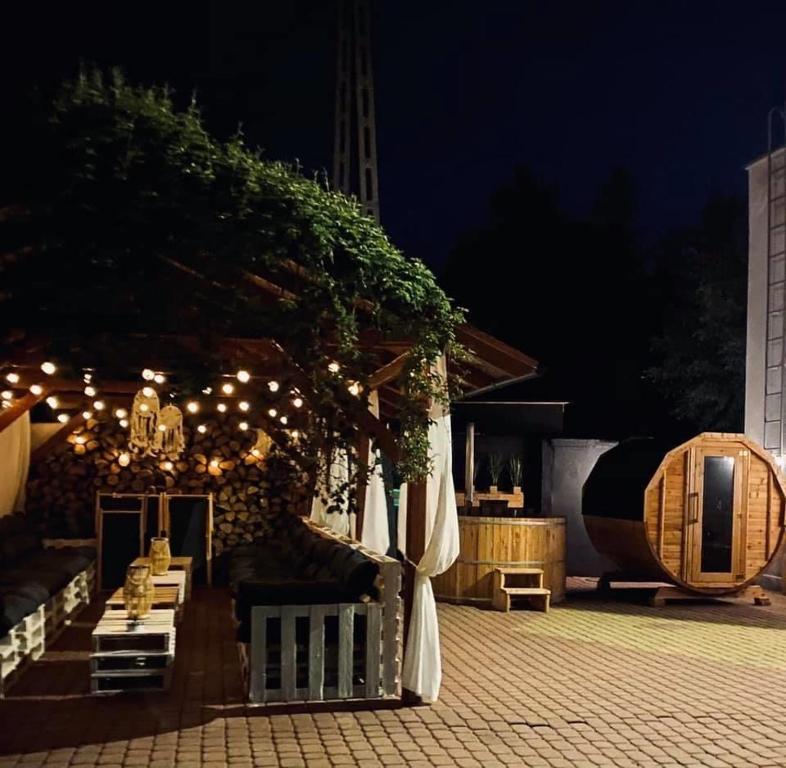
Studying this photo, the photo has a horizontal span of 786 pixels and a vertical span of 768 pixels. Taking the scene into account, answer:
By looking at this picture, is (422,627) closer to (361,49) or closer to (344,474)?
(344,474)

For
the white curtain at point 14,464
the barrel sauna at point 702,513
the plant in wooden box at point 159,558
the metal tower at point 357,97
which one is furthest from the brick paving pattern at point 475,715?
the metal tower at point 357,97

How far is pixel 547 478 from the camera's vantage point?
51.0ft

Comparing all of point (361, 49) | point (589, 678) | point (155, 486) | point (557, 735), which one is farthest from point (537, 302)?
point (557, 735)

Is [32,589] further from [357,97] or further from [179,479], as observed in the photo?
[357,97]

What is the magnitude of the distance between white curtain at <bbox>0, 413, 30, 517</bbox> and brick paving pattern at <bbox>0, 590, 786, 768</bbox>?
3.23 meters

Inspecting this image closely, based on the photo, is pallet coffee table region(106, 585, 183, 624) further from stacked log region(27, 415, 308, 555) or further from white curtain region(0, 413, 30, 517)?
stacked log region(27, 415, 308, 555)

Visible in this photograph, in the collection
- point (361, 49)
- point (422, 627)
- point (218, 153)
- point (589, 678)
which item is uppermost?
point (361, 49)

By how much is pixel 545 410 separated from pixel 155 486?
19.9 feet

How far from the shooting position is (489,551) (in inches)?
452

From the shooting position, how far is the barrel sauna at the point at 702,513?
1188 cm

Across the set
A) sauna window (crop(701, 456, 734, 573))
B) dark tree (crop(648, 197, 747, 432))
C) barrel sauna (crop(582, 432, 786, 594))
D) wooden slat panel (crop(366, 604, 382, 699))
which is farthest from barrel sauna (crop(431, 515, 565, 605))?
dark tree (crop(648, 197, 747, 432))

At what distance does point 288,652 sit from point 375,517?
8.65ft

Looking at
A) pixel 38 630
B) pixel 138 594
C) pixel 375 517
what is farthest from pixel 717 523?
pixel 38 630

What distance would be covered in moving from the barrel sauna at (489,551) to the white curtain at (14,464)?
5.45m
